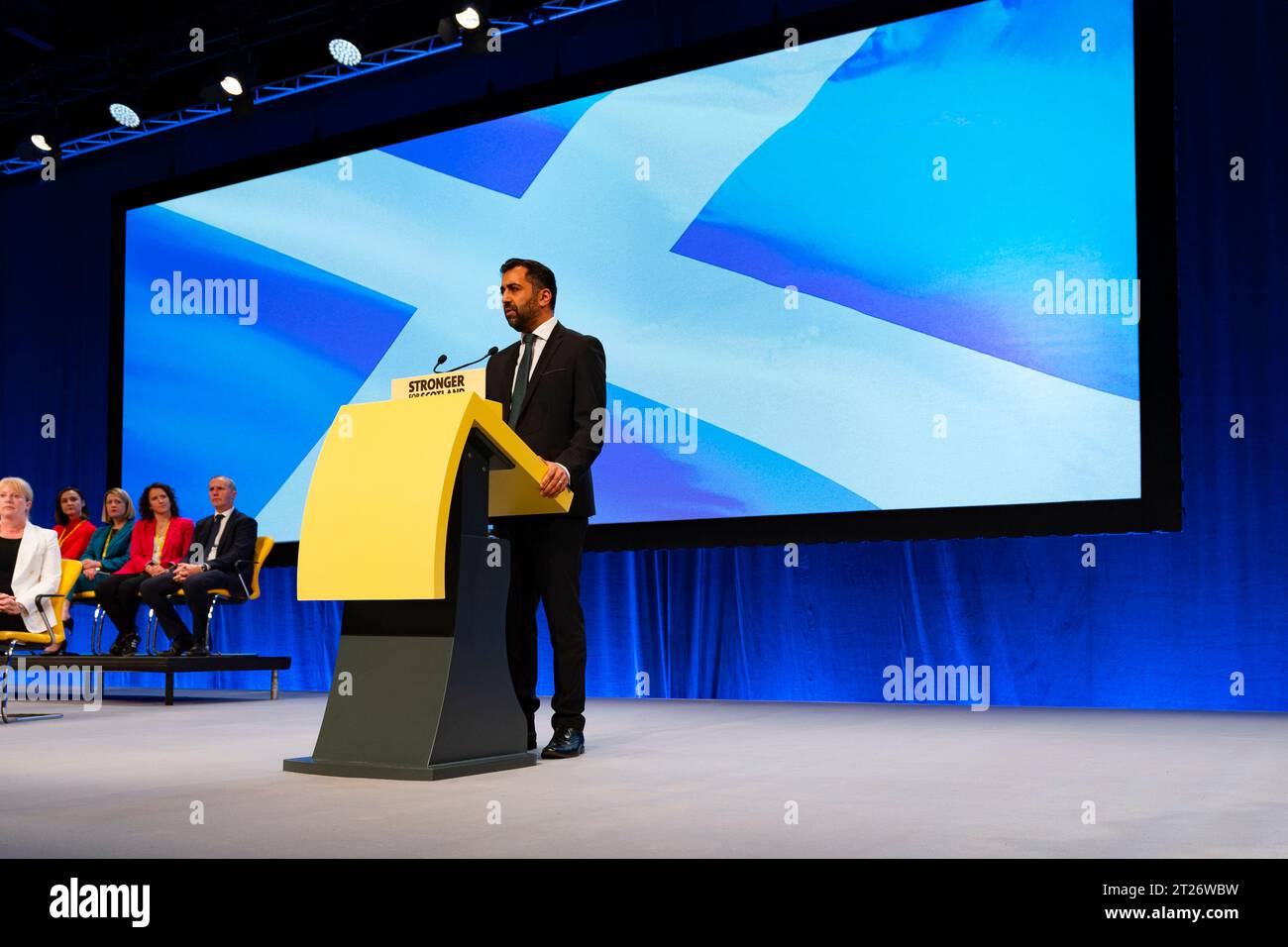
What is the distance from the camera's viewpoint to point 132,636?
256 inches

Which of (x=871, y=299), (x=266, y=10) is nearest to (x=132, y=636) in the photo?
(x=266, y=10)

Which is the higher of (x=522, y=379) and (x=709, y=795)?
(x=522, y=379)

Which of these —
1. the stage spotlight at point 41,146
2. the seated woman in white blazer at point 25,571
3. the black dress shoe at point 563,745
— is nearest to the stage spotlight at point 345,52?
the stage spotlight at point 41,146

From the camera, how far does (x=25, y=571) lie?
4.66 metres

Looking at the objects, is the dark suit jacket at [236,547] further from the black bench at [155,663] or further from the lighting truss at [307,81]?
the lighting truss at [307,81]

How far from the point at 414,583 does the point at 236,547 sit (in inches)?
148

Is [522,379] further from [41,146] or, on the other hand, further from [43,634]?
[41,146]

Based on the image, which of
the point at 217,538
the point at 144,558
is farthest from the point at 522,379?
the point at 144,558

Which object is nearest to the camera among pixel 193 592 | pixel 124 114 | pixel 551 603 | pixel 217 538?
pixel 551 603

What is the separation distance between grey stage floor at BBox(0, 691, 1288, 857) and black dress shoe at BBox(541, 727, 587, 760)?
0.09m

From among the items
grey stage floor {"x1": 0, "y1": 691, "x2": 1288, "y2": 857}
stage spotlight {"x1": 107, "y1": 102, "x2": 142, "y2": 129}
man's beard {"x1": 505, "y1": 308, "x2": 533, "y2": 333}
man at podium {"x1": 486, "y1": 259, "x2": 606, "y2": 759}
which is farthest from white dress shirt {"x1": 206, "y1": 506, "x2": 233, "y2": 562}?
man's beard {"x1": 505, "y1": 308, "x2": 533, "y2": 333}

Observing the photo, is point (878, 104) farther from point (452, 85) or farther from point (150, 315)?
point (150, 315)

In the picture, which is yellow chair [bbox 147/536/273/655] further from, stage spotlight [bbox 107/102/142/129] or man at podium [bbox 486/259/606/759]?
man at podium [bbox 486/259/606/759]

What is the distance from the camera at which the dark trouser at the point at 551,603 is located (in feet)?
10.9
